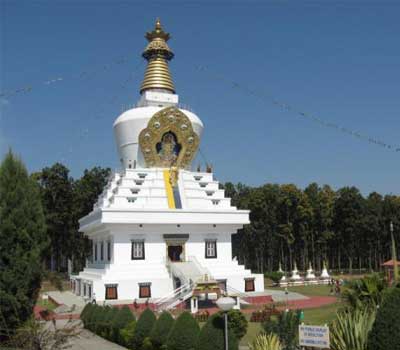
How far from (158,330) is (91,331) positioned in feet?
24.8

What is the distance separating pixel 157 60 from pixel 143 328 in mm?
33670

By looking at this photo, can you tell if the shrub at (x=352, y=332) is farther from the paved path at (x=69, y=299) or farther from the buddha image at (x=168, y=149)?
the buddha image at (x=168, y=149)

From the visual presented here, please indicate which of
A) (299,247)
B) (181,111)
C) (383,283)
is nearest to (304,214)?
(299,247)

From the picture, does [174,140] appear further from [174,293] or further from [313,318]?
[313,318]

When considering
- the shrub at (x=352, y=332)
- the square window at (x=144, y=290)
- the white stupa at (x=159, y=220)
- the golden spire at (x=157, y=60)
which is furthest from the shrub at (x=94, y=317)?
the golden spire at (x=157, y=60)

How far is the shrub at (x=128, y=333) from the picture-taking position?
19.1 meters

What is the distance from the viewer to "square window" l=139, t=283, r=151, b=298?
34625mm

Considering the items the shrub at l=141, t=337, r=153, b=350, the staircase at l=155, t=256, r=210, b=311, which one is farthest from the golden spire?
the shrub at l=141, t=337, r=153, b=350

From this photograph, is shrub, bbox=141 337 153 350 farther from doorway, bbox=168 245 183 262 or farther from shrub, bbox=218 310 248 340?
doorway, bbox=168 245 183 262

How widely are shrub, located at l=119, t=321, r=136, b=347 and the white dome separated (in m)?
23.9

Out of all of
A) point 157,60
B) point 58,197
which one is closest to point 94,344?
point 157,60

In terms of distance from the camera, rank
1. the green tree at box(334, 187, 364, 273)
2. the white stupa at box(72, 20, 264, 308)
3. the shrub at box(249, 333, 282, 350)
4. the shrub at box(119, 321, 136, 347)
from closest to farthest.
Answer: the shrub at box(249, 333, 282, 350) → the shrub at box(119, 321, 136, 347) → the white stupa at box(72, 20, 264, 308) → the green tree at box(334, 187, 364, 273)

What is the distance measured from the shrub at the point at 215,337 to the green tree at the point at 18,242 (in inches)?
208

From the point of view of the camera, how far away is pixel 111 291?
111 ft
